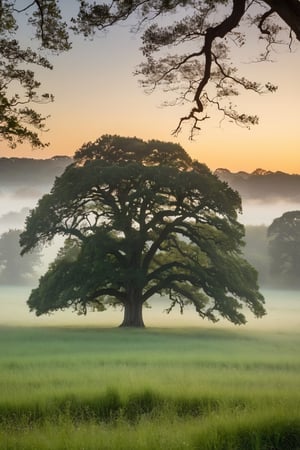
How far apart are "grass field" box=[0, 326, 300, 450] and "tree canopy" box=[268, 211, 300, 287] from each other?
47.7 m

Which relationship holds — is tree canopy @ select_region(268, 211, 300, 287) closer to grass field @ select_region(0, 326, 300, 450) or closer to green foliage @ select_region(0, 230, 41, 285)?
green foliage @ select_region(0, 230, 41, 285)

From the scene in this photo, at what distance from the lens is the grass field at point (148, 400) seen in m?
10.3

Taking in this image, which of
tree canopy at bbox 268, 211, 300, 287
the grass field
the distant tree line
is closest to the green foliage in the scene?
the distant tree line

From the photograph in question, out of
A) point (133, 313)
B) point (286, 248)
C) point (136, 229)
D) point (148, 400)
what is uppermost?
point (286, 248)

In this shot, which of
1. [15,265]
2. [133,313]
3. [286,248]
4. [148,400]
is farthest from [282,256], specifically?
[148,400]

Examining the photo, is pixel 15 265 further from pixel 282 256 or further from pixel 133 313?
pixel 133 313

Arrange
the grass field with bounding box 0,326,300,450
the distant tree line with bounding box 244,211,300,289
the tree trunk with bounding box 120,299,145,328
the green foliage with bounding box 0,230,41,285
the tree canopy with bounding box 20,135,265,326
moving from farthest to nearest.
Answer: the green foliage with bounding box 0,230,41,285 < the distant tree line with bounding box 244,211,300,289 < the tree trunk with bounding box 120,299,145,328 < the tree canopy with bounding box 20,135,265,326 < the grass field with bounding box 0,326,300,450

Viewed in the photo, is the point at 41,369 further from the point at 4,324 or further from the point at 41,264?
the point at 41,264

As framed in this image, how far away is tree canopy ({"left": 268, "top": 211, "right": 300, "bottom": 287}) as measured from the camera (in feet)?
240

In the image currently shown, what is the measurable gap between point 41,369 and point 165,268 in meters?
18.2

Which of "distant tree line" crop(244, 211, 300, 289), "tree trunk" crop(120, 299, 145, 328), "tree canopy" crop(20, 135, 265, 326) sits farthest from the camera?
"distant tree line" crop(244, 211, 300, 289)

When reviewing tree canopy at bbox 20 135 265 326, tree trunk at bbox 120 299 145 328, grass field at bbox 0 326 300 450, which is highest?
tree canopy at bbox 20 135 265 326

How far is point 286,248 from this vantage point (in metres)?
73.6

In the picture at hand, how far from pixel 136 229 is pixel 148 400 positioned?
988 inches
